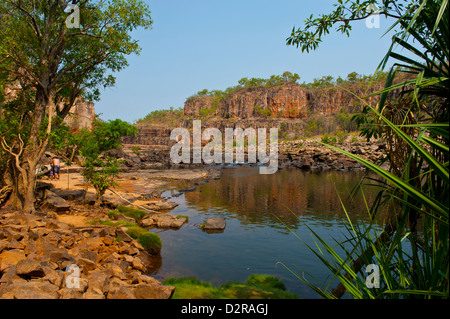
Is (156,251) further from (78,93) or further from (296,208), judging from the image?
(296,208)

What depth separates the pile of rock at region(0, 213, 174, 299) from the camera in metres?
4.84

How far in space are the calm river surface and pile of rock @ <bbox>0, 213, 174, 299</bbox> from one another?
1410mm

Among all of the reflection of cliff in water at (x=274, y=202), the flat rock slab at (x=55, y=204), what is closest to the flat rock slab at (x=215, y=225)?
the reflection of cliff in water at (x=274, y=202)

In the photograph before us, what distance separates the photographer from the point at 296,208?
1805 centimetres

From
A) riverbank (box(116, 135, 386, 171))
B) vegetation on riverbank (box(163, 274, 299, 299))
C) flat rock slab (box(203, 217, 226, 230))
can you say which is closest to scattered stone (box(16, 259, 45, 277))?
vegetation on riverbank (box(163, 274, 299, 299))

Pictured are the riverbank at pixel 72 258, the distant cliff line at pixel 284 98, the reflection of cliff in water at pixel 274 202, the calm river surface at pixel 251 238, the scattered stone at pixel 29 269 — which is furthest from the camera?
the distant cliff line at pixel 284 98

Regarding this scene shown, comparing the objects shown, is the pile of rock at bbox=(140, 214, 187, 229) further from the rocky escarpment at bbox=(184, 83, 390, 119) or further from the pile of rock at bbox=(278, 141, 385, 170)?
the rocky escarpment at bbox=(184, 83, 390, 119)

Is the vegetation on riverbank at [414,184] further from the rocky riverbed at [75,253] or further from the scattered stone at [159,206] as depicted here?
the scattered stone at [159,206]

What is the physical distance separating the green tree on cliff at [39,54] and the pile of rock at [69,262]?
89.9 inches

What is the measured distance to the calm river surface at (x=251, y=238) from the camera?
29.0 feet

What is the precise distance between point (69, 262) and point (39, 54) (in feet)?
27.7

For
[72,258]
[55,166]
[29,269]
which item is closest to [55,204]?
[72,258]

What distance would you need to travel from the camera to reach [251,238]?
1224cm
